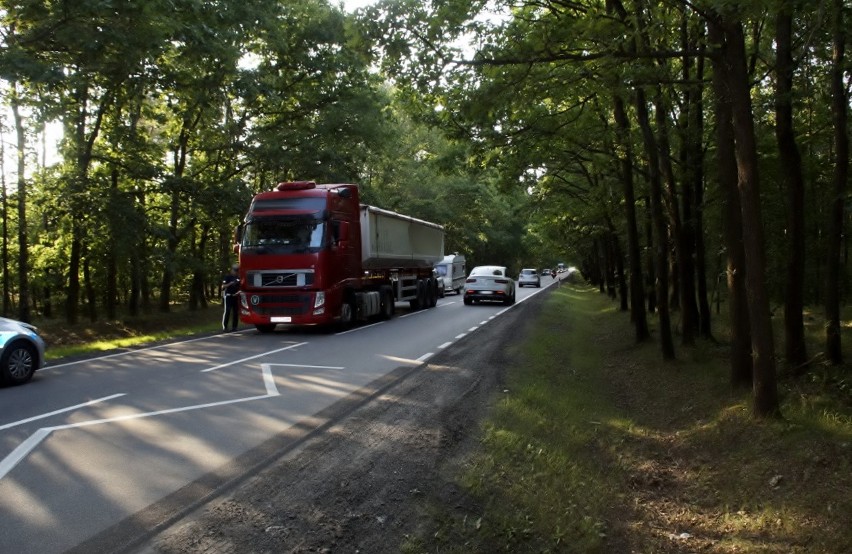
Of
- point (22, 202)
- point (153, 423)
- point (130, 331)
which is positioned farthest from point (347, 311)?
point (153, 423)

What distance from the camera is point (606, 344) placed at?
16.5 meters

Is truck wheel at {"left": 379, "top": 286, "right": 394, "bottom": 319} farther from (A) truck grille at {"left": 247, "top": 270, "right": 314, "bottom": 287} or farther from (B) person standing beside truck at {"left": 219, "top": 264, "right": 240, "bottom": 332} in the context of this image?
(A) truck grille at {"left": 247, "top": 270, "right": 314, "bottom": 287}

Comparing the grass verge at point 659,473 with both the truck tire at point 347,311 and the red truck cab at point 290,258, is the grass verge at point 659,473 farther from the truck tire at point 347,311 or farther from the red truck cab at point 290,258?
the truck tire at point 347,311

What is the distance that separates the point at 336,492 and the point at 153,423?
3.30m

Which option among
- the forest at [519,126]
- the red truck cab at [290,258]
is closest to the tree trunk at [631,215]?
the forest at [519,126]

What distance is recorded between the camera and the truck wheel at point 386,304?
75.2ft

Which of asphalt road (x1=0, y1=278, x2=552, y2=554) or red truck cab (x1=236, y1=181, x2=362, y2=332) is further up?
red truck cab (x1=236, y1=181, x2=362, y2=332)

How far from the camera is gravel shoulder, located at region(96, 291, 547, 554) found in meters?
4.29

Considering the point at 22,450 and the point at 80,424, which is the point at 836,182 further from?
the point at 22,450

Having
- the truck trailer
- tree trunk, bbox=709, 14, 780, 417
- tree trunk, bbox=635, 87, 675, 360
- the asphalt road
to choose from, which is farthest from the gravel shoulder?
the truck trailer

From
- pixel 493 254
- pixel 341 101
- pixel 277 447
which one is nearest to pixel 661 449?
pixel 277 447

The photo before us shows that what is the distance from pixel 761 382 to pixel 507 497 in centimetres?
330

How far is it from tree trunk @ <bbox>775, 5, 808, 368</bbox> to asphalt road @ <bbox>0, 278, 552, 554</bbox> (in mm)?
5884

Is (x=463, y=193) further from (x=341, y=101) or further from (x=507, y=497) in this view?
(x=507, y=497)
